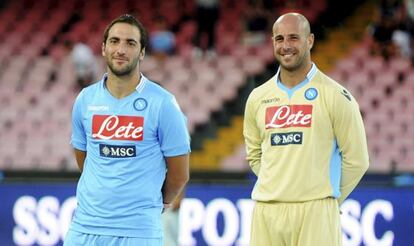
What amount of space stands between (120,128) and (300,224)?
3.77 feet

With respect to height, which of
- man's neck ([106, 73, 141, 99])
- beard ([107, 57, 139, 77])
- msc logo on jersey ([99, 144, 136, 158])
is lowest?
msc logo on jersey ([99, 144, 136, 158])

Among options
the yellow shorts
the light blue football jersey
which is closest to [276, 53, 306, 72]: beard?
the light blue football jersey

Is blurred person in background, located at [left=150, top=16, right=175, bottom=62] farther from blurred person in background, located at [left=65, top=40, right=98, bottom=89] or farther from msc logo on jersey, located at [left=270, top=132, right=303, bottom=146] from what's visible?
msc logo on jersey, located at [left=270, top=132, right=303, bottom=146]

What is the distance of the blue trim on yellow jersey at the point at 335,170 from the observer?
602 cm

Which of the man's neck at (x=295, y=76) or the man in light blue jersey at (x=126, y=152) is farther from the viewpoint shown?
the man's neck at (x=295, y=76)

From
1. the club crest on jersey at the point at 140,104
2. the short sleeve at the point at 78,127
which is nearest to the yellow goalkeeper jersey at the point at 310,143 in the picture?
the club crest on jersey at the point at 140,104

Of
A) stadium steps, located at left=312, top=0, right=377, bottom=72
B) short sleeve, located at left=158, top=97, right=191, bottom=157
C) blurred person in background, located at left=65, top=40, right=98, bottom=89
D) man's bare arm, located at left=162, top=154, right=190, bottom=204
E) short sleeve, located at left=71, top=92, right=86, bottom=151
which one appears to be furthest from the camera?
stadium steps, located at left=312, top=0, right=377, bottom=72

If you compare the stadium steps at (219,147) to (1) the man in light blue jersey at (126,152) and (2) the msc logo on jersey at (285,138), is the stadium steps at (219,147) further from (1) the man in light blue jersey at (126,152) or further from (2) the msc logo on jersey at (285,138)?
(1) the man in light blue jersey at (126,152)

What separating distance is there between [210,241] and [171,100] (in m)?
4.80

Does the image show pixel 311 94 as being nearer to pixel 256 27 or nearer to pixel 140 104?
pixel 140 104

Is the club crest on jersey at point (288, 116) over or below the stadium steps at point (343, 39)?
below

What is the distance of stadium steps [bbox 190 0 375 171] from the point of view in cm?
1452

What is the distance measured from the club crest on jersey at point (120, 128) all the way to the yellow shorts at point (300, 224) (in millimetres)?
896

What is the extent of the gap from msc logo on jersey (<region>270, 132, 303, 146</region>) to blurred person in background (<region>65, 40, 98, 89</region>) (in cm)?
1098
